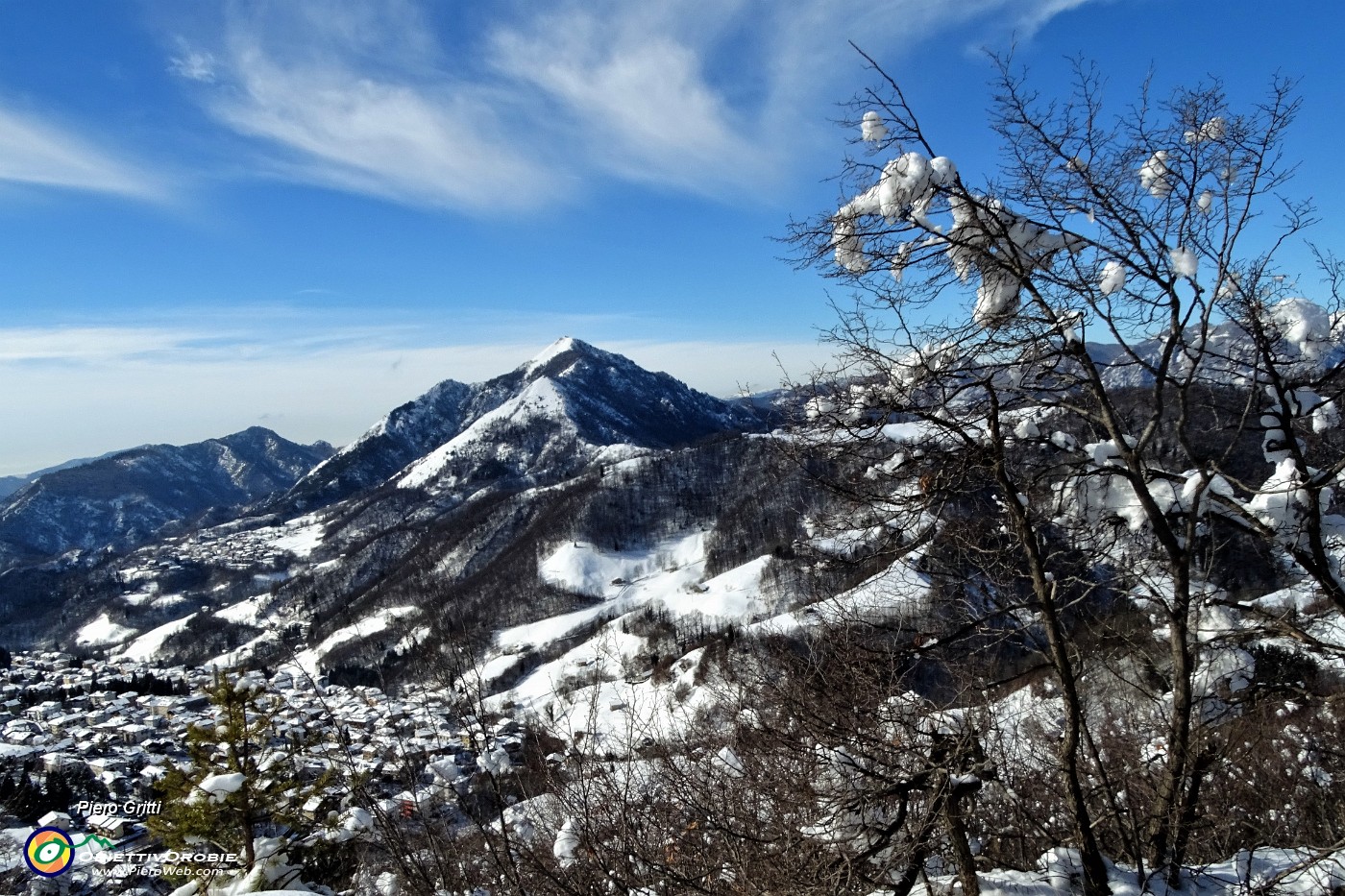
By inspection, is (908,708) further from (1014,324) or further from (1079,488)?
(1014,324)

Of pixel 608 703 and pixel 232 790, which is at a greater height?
pixel 232 790

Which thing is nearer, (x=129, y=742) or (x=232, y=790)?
(x=232, y=790)

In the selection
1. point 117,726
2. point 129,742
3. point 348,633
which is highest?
point 117,726

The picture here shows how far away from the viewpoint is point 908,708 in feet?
20.5

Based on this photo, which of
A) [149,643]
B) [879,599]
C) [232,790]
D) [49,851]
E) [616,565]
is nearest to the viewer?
[879,599]

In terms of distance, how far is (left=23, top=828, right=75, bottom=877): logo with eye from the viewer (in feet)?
42.3

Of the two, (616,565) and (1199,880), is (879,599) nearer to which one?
(1199,880)

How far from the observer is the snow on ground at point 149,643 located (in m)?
177

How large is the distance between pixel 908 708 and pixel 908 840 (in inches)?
42.2

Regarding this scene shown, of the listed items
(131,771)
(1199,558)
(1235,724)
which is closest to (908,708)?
(1199,558)

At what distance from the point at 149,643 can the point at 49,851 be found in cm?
21870

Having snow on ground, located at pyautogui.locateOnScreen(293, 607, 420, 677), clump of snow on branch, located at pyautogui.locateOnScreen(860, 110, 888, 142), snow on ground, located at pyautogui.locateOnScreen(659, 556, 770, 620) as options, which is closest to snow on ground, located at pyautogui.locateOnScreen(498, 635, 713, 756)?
clump of snow on branch, located at pyautogui.locateOnScreen(860, 110, 888, 142)

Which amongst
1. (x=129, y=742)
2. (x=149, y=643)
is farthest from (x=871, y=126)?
(x=149, y=643)

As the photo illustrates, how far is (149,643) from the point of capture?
184m
